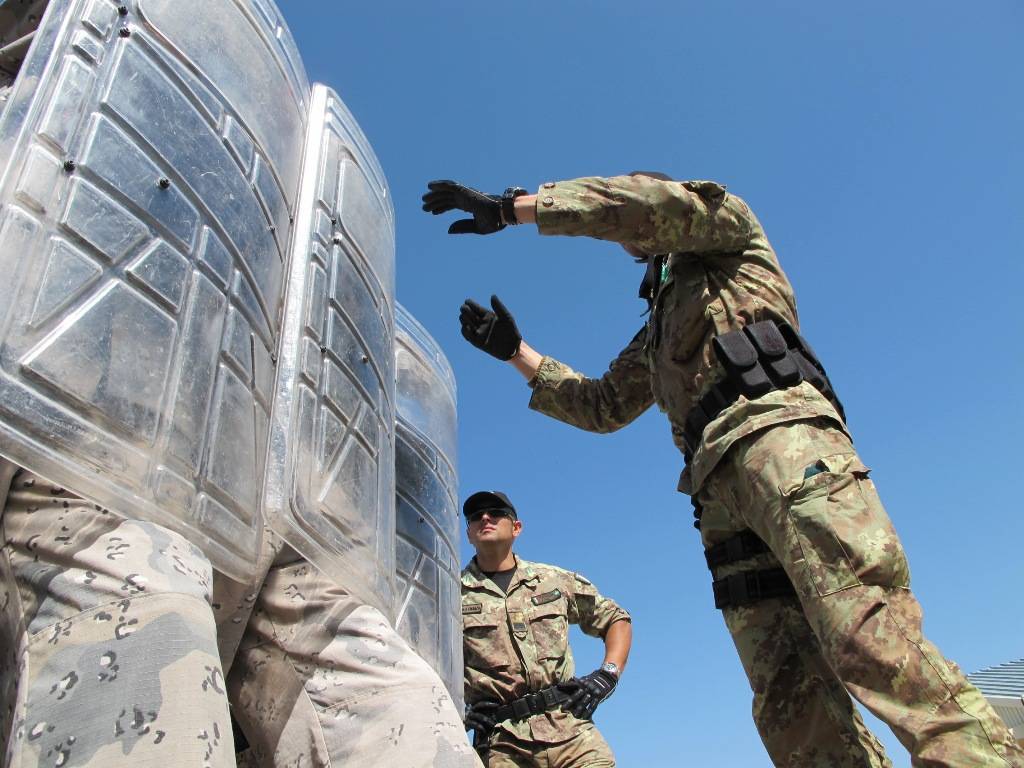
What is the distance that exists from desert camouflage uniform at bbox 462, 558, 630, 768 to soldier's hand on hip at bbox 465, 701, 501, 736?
0.14ft

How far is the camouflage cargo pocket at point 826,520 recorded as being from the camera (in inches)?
87.8

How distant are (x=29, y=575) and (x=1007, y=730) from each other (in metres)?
2.09

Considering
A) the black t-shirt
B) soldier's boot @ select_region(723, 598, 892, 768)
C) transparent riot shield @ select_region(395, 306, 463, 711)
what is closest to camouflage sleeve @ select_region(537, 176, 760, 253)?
transparent riot shield @ select_region(395, 306, 463, 711)

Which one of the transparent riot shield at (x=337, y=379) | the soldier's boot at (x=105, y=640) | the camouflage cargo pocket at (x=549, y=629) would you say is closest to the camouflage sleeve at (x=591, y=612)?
the camouflage cargo pocket at (x=549, y=629)

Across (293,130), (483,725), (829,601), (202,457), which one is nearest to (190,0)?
(293,130)

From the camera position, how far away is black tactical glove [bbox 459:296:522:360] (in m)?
4.08

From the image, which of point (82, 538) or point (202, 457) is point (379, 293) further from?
point (82, 538)

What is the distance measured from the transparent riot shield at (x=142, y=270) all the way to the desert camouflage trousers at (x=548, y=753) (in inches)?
115

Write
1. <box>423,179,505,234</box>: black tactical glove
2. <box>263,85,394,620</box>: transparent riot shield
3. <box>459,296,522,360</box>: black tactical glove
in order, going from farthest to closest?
<box>459,296,522,360</box>: black tactical glove → <box>423,179,505,234</box>: black tactical glove → <box>263,85,394,620</box>: transparent riot shield

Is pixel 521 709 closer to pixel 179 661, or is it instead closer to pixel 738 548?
pixel 738 548

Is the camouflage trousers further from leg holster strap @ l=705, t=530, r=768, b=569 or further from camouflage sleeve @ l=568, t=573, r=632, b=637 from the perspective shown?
camouflage sleeve @ l=568, t=573, r=632, b=637

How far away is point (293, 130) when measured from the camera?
7.98 ft

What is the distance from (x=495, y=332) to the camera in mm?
4082

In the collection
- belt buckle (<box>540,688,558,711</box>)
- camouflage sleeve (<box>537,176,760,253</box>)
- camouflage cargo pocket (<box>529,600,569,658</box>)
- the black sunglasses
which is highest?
camouflage sleeve (<box>537,176,760,253</box>)
